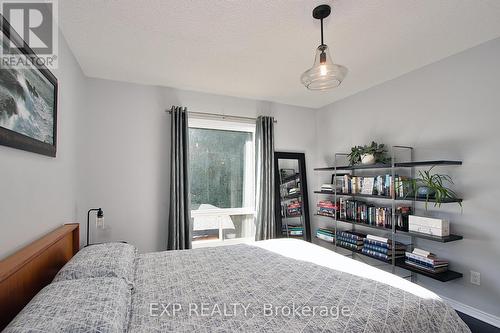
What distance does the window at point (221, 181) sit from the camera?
3.59 metres

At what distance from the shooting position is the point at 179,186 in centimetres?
322

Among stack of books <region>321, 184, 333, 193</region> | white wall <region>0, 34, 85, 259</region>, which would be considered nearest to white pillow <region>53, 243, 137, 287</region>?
white wall <region>0, 34, 85, 259</region>

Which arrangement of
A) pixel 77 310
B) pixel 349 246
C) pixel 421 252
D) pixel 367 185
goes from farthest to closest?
1. pixel 349 246
2. pixel 367 185
3. pixel 421 252
4. pixel 77 310

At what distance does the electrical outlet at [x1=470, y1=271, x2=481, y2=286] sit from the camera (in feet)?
7.57

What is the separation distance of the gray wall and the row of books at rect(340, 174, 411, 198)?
1.02 ft

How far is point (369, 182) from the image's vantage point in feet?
10.3

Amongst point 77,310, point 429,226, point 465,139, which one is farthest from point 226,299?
point 465,139

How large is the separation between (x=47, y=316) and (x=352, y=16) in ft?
7.94

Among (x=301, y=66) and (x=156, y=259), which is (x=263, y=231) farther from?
(x=301, y=66)

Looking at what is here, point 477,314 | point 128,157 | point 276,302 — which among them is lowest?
point 477,314

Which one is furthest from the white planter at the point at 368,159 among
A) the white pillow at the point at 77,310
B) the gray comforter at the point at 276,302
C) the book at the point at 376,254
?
the white pillow at the point at 77,310

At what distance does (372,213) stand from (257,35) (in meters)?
2.38

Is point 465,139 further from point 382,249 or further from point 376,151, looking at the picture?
point 382,249

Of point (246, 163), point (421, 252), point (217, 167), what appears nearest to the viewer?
point (421, 252)
